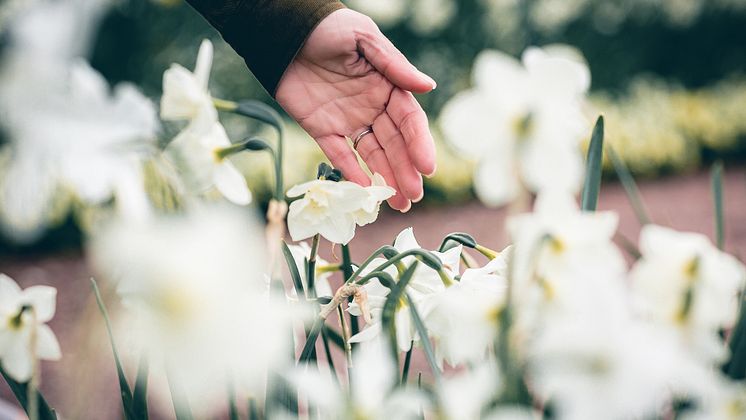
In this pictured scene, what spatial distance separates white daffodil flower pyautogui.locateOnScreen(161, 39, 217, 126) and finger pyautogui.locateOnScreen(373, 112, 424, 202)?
480 mm

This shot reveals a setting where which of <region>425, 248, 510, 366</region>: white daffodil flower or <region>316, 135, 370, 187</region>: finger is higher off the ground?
<region>316, 135, 370, 187</region>: finger

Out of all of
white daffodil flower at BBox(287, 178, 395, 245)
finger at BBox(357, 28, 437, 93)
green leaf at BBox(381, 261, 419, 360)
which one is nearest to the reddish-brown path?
finger at BBox(357, 28, 437, 93)

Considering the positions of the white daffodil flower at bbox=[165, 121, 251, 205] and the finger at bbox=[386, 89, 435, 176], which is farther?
the finger at bbox=[386, 89, 435, 176]

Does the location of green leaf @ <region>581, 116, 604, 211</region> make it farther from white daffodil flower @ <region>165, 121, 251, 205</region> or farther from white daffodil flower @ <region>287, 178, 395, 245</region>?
white daffodil flower @ <region>165, 121, 251, 205</region>

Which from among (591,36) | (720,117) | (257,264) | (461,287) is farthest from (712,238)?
(257,264)

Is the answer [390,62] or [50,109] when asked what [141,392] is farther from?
[390,62]

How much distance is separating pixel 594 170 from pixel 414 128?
0.40 metres

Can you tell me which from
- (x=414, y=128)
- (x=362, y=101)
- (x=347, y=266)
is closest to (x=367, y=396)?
(x=347, y=266)

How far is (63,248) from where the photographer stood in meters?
4.21

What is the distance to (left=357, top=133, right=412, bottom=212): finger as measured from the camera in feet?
3.82

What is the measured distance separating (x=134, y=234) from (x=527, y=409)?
317mm

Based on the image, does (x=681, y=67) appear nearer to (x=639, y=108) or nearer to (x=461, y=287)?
(x=639, y=108)

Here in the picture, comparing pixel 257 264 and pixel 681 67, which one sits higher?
pixel 681 67

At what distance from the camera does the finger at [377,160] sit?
3.82ft
